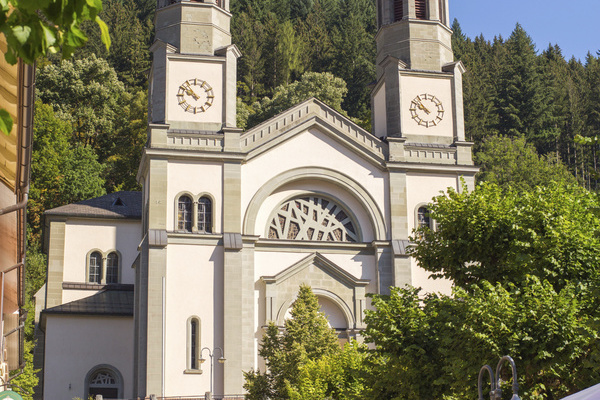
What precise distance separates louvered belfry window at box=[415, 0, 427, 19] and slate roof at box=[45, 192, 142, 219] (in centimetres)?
1638

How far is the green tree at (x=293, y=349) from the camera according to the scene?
32.6 meters

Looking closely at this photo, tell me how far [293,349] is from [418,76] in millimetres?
16159

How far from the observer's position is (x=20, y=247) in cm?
1465

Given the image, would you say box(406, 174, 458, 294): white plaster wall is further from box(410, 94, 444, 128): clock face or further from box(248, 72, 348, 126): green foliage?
box(248, 72, 348, 126): green foliage

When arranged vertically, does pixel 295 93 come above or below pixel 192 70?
above

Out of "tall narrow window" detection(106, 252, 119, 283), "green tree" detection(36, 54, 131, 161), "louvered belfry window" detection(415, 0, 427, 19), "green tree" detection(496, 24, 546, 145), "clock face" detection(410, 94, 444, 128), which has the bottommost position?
"tall narrow window" detection(106, 252, 119, 283)

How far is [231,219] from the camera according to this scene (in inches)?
1565

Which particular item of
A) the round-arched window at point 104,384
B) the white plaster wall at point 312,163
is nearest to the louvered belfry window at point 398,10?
the white plaster wall at point 312,163

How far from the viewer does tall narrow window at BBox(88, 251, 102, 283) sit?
45594 mm

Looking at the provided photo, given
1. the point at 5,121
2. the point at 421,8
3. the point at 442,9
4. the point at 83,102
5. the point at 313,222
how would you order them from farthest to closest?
the point at 83,102 < the point at 442,9 < the point at 421,8 < the point at 313,222 < the point at 5,121

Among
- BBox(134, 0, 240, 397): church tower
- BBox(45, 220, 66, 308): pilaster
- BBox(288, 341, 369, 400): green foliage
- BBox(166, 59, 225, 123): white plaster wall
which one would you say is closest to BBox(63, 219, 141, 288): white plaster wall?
BBox(45, 220, 66, 308): pilaster

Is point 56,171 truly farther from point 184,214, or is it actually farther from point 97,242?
point 184,214

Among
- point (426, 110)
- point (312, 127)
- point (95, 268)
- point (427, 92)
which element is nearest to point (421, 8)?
point (427, 92)

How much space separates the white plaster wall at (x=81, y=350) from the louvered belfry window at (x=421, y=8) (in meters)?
19.5
